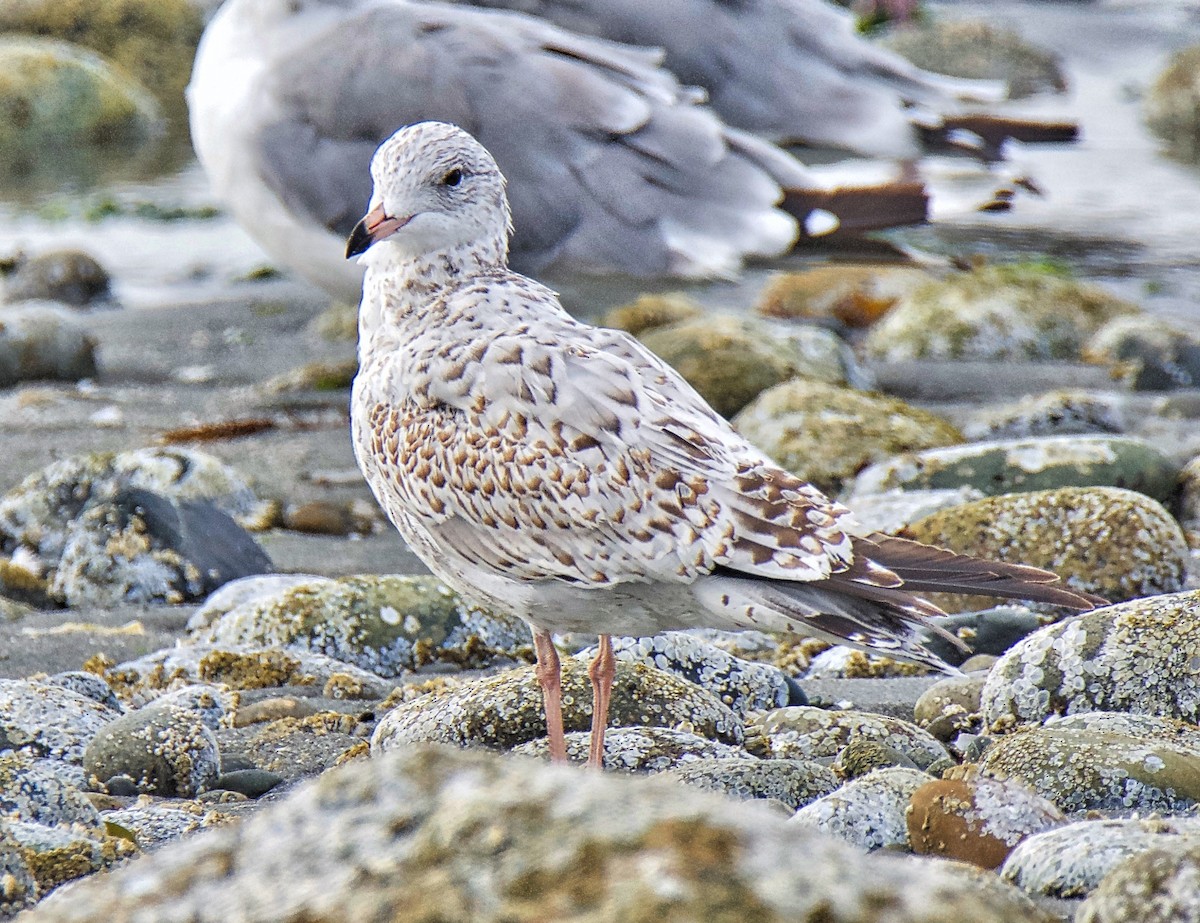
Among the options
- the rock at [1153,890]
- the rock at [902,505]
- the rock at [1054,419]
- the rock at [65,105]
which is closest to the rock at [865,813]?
the rock at [1153,890]

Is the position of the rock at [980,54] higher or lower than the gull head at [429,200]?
lower

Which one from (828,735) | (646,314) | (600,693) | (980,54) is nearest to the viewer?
(600,693)

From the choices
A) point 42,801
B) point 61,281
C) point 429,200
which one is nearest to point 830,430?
point 429,200

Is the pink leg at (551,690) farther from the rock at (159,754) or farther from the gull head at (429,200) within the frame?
the gull head at (429,200)

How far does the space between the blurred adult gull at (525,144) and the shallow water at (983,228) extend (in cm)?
19

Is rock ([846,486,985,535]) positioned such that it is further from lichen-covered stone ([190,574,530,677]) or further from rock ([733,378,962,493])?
lichen-covered stone ([190,574,530,677])

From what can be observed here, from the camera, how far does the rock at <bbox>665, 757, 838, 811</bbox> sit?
10.5 feet

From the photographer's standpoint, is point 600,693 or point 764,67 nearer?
point 600,693

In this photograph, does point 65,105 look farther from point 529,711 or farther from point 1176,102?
point 529,711

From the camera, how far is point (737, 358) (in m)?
6.64

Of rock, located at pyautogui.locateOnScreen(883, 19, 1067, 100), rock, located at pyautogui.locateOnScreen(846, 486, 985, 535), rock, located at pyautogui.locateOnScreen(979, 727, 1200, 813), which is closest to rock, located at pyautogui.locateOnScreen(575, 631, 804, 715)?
rock, located at pyautogui.locateOnScreen(979, 727, 1200, 813)

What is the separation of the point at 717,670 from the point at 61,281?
6333mm

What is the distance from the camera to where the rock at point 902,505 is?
16.6ft

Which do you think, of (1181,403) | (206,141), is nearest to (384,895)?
(1181,403)
